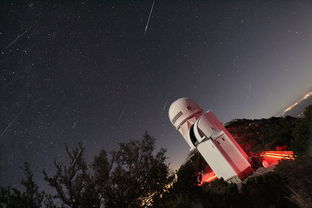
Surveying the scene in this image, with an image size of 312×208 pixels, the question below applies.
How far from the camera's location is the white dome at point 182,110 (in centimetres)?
2291

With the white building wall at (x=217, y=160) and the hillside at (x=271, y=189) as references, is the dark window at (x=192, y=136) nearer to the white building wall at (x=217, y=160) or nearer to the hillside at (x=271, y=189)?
the white building wall at (x=217, y=160)

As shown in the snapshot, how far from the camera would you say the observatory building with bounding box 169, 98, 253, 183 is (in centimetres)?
1828

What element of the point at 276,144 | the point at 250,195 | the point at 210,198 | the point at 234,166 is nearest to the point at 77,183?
the point at 210,198

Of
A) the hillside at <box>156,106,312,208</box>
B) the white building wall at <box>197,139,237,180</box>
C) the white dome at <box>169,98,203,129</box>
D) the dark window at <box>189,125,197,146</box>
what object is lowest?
the hillside at <box>156,106,312,208</box>

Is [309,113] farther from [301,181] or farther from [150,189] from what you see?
[150,189]

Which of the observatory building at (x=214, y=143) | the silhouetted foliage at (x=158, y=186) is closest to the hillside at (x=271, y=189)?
the silhouetted foliage at (x=158, y=186)

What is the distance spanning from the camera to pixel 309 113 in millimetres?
14055

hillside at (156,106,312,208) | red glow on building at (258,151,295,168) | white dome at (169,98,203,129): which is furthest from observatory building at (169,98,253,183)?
hillside at (156,106,312,208)

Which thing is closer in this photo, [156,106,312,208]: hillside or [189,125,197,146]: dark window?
[156,106,312,208]: hillside

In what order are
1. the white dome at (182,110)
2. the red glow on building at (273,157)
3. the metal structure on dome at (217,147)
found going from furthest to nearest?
the white dome at (182,110), the metal structure on dome at (217,147), the red glow on building at (273,157)

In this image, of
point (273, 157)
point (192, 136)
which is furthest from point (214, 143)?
point (273, 157)

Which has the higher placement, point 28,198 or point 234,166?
point 28,198

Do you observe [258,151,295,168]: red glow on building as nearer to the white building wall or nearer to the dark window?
the white building wall

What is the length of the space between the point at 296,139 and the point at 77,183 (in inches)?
640
